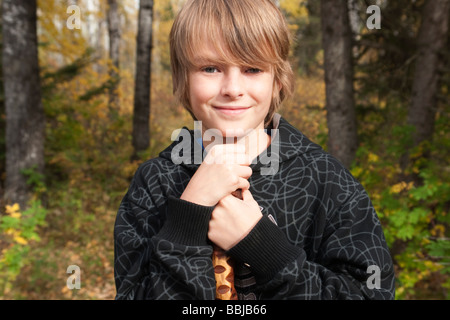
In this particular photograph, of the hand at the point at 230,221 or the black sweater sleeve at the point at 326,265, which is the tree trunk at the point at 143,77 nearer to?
the hand at the point at 230,221

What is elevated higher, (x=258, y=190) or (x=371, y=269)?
(x=258, y=190)

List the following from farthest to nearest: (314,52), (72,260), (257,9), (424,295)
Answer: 1. (314,52)
2. (72,260)
3. (424,295)
4. (257,9)

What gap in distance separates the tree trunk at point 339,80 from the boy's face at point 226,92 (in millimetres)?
3461

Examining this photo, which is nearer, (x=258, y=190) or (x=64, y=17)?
(x=258, y=190)

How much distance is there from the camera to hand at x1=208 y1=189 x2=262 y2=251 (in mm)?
1246

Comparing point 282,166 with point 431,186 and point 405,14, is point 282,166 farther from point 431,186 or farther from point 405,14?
point 405,14

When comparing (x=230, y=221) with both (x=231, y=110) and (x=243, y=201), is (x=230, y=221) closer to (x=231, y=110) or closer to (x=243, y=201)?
(x=243, y=201)

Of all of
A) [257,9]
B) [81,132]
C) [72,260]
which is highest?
[257,9]

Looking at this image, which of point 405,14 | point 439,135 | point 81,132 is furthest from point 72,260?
point 405,14

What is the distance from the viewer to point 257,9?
1369mm

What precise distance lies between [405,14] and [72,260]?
6238 millimetres

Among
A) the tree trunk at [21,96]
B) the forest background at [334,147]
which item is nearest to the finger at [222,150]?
the forest background at [334,147]

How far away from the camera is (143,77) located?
797cm

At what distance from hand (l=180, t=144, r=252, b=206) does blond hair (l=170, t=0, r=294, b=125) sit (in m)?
0.37
